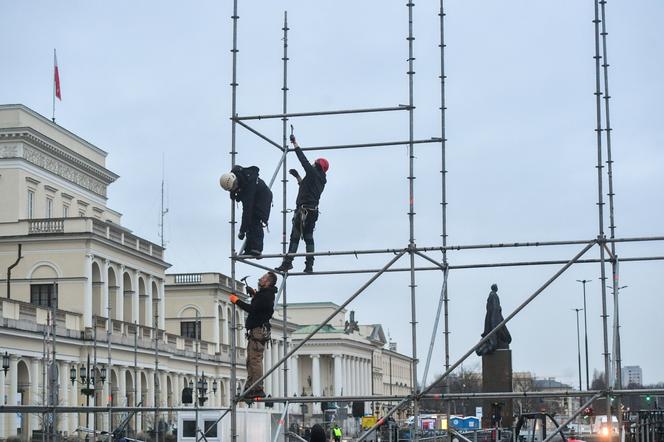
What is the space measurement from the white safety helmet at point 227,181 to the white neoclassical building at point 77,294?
3851 cm

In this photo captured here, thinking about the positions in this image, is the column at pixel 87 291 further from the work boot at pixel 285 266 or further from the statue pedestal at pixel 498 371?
the work boot at pixel 285 266

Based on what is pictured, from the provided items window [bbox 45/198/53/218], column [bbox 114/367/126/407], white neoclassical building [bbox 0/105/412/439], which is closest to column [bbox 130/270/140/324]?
white neoclassical building [bbox 0/105/412/439]

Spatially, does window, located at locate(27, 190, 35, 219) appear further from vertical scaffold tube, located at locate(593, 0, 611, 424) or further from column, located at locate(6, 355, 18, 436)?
vertical scaffold tube, located at locate(593, 0, 611, 424)

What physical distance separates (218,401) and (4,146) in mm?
29802

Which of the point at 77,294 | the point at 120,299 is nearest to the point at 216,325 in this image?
the point at 120,299

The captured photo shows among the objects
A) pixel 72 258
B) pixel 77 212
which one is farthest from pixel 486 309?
pixel 77 212

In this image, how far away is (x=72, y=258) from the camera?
7538cm

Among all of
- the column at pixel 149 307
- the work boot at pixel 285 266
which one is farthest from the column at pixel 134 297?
the work boot at pixel 285 266

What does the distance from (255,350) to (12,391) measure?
43348mm

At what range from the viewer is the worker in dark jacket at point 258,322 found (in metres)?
18.4

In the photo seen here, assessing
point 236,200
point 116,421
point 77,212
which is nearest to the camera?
point 236,200

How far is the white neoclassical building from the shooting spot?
6219 centimetres

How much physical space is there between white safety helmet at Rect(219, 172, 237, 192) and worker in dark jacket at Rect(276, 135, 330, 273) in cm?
109

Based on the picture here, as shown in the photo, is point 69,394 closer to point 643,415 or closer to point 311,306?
point 643,415
